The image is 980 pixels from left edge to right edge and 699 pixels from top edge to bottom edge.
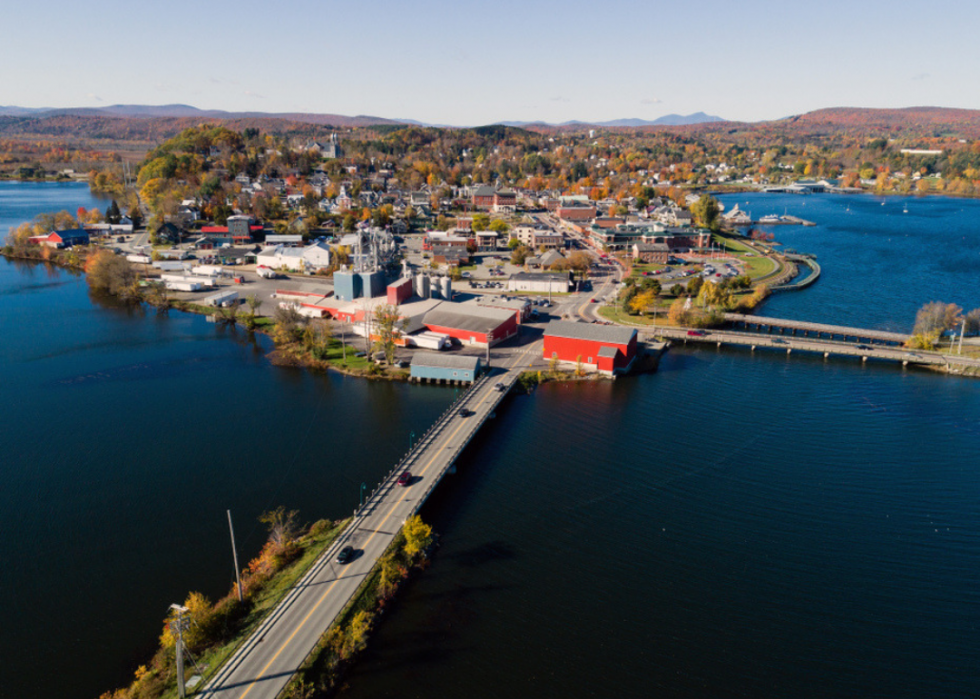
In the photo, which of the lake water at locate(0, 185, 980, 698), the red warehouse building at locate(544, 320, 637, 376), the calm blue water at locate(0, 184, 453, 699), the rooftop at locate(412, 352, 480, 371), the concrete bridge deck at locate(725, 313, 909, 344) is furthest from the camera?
the concrete bridge deck at locate(725, 313, 909, 344)

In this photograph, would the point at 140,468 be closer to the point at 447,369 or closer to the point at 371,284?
the point at 447,369

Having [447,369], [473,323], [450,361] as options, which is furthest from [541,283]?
[447,369]

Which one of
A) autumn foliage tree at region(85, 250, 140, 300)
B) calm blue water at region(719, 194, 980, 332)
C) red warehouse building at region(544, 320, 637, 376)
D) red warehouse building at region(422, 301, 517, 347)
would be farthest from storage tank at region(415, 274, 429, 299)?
calm blue water at region(719, 194, 980, 332)

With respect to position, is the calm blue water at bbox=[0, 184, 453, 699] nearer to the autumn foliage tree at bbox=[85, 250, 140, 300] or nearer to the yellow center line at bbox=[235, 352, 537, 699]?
the yellow center line at bbox=[235, 352, 537, 699]

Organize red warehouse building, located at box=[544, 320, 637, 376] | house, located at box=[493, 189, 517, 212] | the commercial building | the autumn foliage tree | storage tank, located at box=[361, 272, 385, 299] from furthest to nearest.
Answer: house, located at box=[493, 189, 517, 212] < the commercial building < the autumn foliage tree < storage tank, located at box=[361, 272, 385, 299] < red warehouse building, located at box=[544, 320, 637, 376]

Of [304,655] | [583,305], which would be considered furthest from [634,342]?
[304,655]

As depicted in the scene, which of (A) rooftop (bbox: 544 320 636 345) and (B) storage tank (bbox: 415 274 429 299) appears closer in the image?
(A) rooftop (bbox: 544 320 636 345)

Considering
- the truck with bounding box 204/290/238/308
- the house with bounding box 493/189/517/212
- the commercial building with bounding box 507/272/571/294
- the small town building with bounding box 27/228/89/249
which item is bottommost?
the truck with bounding box 204/290/238/308

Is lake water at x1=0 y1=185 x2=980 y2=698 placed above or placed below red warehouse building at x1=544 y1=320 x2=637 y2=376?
below
